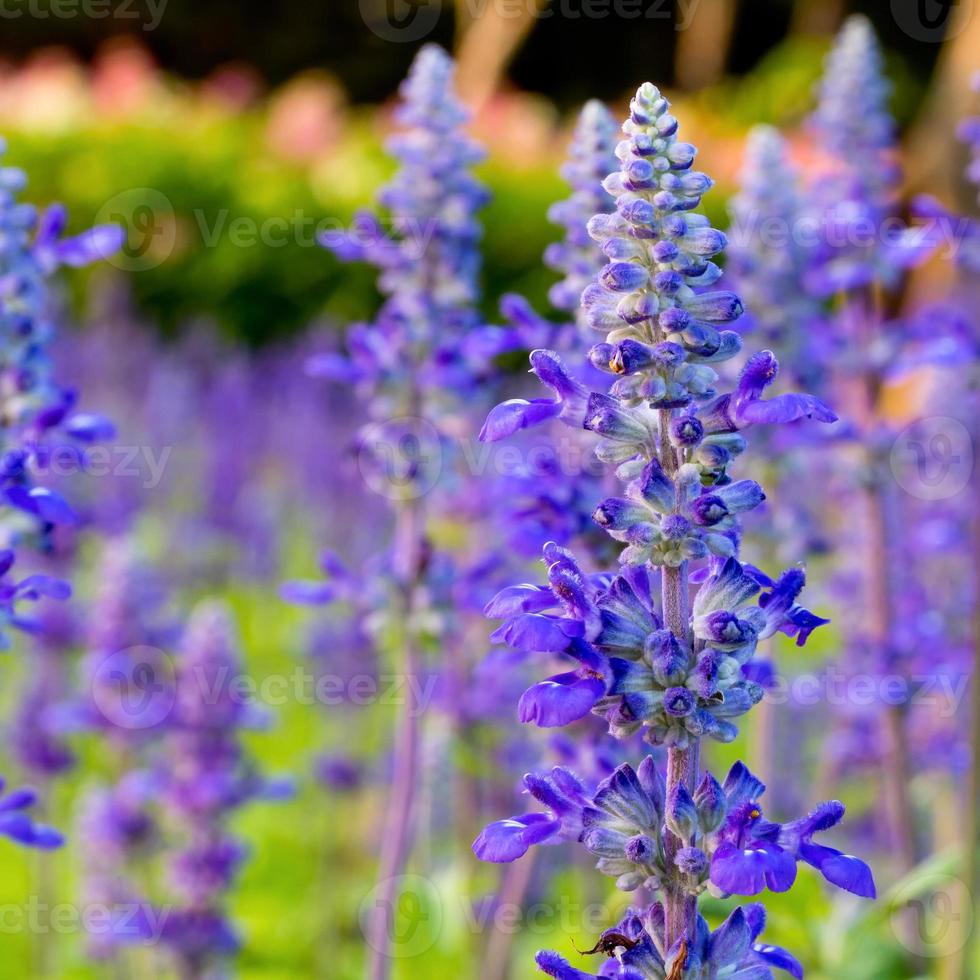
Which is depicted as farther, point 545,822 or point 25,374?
point 25,374

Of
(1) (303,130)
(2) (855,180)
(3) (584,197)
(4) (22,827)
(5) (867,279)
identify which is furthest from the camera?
(1) (303,130)

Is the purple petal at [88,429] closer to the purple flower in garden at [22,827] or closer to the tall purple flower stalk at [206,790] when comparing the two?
the purple flower in garden at [22,827]

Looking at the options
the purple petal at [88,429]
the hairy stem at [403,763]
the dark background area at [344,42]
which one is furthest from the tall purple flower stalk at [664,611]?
the dark background area at [344,42]

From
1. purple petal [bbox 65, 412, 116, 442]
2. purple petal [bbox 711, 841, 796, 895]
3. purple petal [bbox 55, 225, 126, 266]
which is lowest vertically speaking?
purple petal [bbox 711, 841, 796, 895]

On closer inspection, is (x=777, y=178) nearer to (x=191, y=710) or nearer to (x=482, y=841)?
(x=191, y=710)

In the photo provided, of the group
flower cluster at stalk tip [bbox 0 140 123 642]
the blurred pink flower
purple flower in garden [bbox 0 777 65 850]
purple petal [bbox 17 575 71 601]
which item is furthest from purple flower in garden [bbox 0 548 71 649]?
the blurred pink flower

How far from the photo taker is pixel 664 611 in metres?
2.06

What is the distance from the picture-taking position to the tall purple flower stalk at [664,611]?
1.96 meters

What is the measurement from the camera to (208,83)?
28.9 m

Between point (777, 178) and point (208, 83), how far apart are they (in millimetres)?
26522

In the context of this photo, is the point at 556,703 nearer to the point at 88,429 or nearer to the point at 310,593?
the point at 88,429

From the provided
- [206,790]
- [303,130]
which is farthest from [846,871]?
[303,130]

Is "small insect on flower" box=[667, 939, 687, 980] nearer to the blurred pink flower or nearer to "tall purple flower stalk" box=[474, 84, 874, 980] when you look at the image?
"tall purple flower stalk" box=[474, 84, 874, 980]

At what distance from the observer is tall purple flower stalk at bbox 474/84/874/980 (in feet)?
6.44
